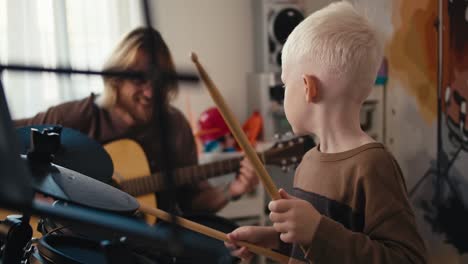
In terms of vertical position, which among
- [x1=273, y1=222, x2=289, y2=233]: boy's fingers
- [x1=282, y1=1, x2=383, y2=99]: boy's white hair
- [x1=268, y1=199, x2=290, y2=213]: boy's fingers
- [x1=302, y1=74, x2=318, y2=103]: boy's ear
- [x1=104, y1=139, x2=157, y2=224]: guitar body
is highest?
[x1=282, y1=1, x2=383, y2=99]: boy's white hair

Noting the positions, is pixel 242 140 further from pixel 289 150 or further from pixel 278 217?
pixel 289 150

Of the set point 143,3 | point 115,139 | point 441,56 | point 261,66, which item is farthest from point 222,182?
point 143,3

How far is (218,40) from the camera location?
107 inches

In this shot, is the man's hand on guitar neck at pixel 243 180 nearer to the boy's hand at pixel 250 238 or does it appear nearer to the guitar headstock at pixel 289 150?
the guitar headstock at pixel 289 150

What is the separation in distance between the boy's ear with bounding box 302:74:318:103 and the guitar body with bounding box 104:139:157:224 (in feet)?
3.56

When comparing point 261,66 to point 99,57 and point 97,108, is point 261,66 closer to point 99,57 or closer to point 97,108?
point 99,57

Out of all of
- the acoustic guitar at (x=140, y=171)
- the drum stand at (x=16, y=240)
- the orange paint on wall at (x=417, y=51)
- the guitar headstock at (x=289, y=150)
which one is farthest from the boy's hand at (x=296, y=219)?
the orange paint on wall at (x=417, y=51)

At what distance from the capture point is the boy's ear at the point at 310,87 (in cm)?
83

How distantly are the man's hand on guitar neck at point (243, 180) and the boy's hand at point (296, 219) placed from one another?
1.12m

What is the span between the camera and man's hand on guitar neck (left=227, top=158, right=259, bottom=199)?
1.88 metres

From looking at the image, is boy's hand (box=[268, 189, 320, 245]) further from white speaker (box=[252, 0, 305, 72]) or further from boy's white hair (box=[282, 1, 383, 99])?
white speaker (box=[252, 0, 305, 72])

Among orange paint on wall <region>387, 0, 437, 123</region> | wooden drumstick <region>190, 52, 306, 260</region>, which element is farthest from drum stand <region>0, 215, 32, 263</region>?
orange paint on wall <region>387, 0, 437, 123</region>

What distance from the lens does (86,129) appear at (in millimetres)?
1841

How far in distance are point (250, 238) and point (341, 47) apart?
1.07 feet
